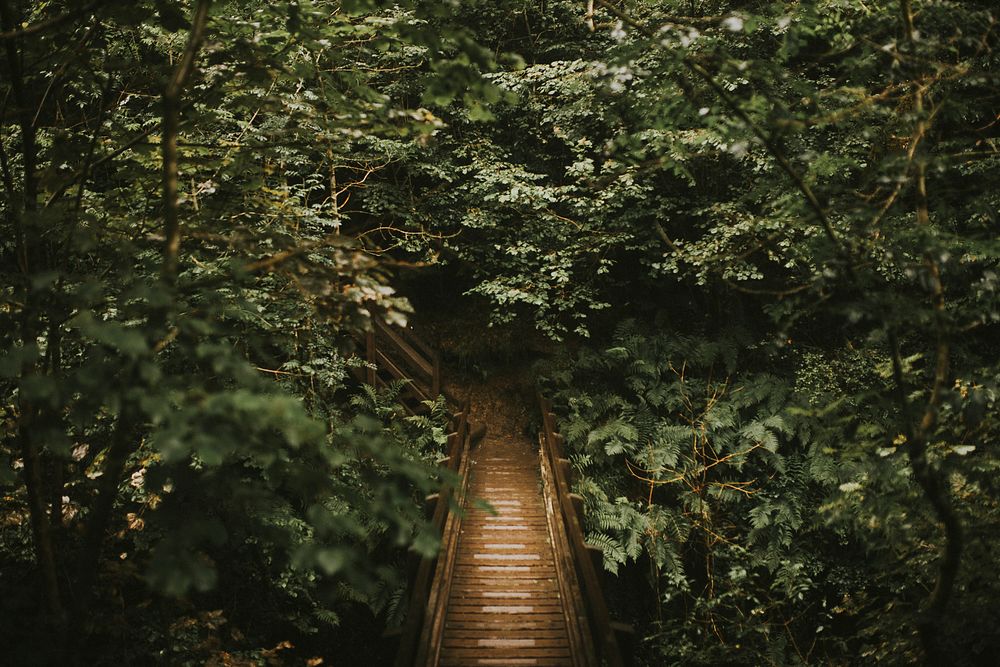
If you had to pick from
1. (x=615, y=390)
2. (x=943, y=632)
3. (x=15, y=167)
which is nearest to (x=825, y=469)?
(x=615, y=390)

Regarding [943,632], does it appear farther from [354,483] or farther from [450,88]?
[354,483]

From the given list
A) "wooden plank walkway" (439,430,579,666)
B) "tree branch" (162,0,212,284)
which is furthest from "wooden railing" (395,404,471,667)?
"tree branch" (162,0,212,284)

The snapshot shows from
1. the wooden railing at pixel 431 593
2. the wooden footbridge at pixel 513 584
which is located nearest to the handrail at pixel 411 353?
the wooden footbridge at pixel 513 584

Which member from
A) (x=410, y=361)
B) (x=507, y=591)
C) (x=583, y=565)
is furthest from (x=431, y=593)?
(x=410, y=361)

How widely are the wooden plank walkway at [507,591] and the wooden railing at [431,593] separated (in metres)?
0.15

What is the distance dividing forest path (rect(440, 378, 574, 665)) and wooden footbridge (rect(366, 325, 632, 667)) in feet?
0.04

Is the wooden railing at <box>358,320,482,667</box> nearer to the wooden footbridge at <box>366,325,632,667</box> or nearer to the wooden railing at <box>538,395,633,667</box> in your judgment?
the wooden footbridge at <box>366,325,632,667</box>

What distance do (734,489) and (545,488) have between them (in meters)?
3.12

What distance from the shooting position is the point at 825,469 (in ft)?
27.9

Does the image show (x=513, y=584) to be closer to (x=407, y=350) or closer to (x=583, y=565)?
(x=583, y=565)

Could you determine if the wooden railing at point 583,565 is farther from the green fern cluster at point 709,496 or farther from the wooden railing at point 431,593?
the wooden railing at point 431,593

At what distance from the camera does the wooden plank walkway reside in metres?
5.70

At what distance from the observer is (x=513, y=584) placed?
6.69 metres

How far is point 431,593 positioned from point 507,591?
95cm
